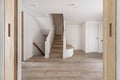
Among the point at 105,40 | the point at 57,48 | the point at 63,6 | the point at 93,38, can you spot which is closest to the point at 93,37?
the point at 93,38

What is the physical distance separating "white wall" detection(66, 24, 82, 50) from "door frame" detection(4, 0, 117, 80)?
10.9 m

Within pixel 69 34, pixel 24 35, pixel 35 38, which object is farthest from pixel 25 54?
pixel 69 34

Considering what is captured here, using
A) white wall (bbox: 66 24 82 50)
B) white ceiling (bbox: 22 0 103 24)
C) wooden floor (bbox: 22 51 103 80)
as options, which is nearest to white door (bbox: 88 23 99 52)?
white wall (bbox: 66 24 82 50)

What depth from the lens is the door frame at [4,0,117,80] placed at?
1.47 meters

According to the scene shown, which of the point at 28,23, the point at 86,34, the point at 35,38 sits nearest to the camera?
the point at 28,23

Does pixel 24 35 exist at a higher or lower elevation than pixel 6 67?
higher

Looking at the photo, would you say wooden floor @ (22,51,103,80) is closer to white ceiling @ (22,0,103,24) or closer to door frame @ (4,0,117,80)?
white ceiling @ (22,0,103,24)

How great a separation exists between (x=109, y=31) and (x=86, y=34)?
9.47 metres

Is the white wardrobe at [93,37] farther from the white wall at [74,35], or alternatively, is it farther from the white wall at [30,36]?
the white wall at [30,36]

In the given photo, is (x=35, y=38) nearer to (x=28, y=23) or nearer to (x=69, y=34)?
(x=28, y=23)

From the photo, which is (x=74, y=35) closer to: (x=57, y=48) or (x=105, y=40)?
(x=57, y=48)

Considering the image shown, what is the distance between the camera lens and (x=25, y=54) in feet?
23.8

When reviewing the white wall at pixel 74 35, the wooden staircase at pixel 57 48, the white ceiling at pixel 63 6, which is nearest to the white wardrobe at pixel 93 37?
the white wall at pixel 74 35

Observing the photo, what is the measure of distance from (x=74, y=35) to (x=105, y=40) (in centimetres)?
1114
